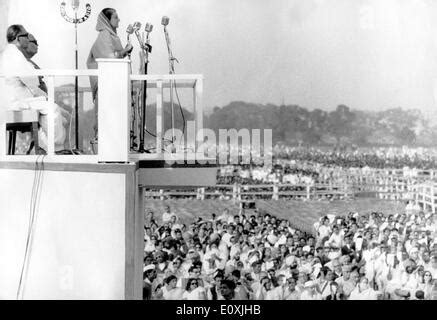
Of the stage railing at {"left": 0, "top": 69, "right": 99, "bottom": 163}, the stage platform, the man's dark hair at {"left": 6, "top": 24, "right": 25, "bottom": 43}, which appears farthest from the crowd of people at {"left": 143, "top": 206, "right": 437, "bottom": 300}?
the man's dark hair at {"left": 6, "top": 24, "right": 25, "bottom": 43}

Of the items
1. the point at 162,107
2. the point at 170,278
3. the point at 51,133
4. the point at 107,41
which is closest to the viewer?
the point at 51,133

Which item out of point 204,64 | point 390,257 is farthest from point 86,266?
point 204,64

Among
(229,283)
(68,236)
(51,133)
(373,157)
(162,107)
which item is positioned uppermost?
(373,157)

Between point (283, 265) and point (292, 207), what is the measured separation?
18632 mm

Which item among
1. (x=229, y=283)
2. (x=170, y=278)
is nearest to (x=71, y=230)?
(x=229, y=283)

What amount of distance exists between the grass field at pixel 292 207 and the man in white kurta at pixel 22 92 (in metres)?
20.2

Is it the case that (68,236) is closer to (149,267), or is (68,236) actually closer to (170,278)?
(170,278)

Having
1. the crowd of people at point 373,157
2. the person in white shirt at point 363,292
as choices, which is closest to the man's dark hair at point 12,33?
the person in white shirt at point 363,292

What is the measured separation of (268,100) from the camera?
4769 cm

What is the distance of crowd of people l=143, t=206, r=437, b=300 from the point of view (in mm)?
7953

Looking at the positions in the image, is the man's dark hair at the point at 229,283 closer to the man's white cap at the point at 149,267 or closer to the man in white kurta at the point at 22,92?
the man's white cap at the point at 149,267

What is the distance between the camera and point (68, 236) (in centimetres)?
464

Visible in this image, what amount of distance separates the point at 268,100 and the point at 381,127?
775cm
